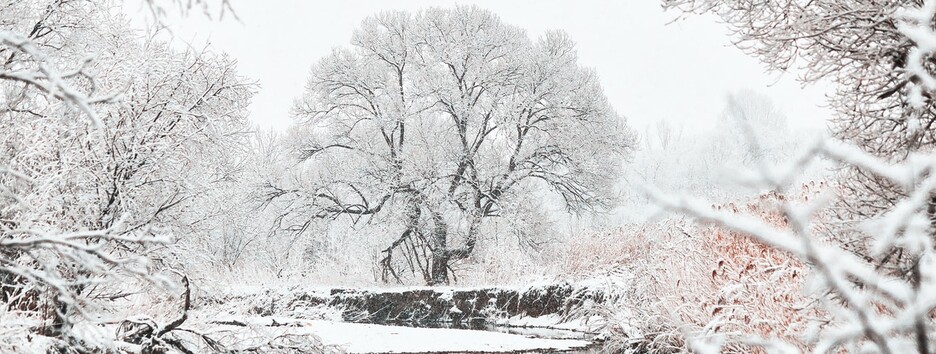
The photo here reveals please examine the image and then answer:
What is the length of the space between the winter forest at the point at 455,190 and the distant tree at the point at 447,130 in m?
0.07

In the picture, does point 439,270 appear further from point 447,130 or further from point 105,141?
point 105,141

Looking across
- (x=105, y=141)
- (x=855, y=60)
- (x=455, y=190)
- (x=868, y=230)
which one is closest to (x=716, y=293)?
(x=855, y=60)

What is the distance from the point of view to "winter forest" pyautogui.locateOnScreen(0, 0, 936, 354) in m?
1.25

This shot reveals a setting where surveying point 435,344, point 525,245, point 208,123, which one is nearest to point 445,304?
point 525,245

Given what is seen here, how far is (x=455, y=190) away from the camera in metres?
16.6

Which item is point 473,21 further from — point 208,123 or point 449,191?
point 208,123

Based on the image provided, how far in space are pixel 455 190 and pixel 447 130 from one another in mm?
1503

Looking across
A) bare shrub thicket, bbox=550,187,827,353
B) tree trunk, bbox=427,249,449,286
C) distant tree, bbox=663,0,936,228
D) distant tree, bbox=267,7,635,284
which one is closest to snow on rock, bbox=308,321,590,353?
bare shrub thicket, bbox=550,187,827,353

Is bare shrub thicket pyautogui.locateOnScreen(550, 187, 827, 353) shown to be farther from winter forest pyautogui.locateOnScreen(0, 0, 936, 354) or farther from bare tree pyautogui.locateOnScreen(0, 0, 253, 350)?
bare tree pyautogui.locateOnScreen(0, 0, 253, 350)

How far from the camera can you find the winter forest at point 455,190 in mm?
1249

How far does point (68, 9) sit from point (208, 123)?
2.64m

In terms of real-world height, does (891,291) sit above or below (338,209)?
below

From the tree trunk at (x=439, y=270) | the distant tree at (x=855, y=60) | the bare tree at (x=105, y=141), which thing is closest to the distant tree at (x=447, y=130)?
the tree trunk at (x=439, y=270)

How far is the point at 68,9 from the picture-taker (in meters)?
8.33
